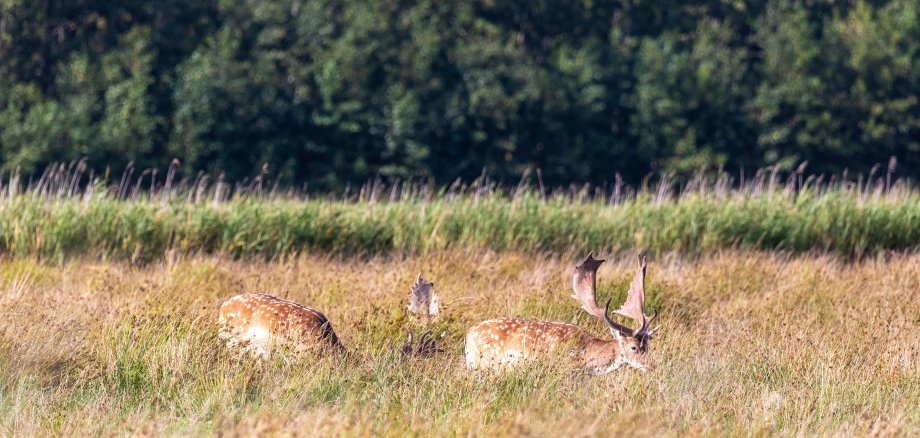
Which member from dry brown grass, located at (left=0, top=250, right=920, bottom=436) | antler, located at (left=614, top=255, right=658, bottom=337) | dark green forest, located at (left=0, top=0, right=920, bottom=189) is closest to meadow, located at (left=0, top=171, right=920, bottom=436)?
dry brown grass, located at (left=0, top=250, right=920, bottom=436)

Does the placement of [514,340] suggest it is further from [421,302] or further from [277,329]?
[277,329]

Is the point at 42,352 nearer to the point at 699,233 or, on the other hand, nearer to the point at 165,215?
the point at 165,215

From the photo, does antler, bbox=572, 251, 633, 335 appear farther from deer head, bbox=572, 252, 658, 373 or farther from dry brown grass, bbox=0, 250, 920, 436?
dry brown grass, bbox=0, 250, 920, 436

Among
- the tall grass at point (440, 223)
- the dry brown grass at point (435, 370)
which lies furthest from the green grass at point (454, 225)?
the dry brown grass at point (435, 370)

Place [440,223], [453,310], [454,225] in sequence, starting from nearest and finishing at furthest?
[453,310] → [440,223] → [454,225]

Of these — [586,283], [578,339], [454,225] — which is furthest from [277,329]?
[454,225]

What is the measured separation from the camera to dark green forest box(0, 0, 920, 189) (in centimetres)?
3269

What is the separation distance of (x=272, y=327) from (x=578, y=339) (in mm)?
1769

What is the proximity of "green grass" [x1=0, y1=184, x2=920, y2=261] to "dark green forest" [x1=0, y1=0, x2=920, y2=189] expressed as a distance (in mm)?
17993

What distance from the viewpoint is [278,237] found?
13.4 m

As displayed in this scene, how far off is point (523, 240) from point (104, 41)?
24418 millimetres

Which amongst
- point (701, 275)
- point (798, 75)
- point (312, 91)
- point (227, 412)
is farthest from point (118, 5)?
point (227, 412)

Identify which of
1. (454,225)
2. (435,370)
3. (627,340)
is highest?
(627,340)

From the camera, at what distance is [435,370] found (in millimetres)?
7016
